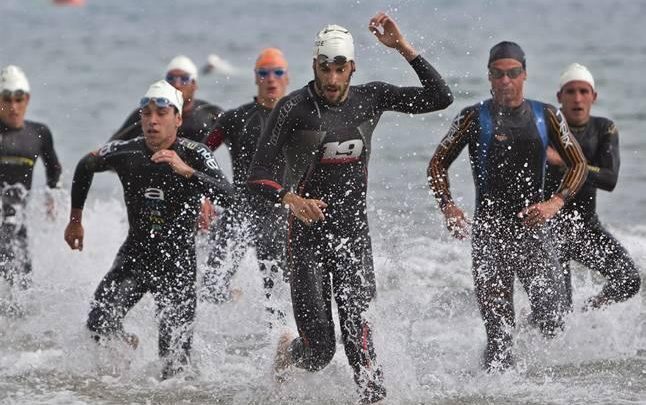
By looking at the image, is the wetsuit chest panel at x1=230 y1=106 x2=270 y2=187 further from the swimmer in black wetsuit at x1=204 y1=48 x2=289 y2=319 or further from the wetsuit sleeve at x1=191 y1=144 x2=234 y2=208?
the wetsuit sleeve at x1=191 y1=144 x2=234 y2=208

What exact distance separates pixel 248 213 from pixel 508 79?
2.75m

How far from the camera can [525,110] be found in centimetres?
832

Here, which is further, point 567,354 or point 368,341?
point 567,354

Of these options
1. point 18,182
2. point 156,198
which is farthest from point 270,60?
point 156,198

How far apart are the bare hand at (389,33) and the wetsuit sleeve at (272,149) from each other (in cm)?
60

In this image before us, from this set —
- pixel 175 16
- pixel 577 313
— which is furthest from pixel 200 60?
pixel 577 313

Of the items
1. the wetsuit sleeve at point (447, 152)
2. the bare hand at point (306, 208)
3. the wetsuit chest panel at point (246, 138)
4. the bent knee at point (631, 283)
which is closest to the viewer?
the bare hand at point (306, 208)

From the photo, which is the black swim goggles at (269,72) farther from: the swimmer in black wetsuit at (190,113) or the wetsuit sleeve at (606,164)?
the wetsuit sleeve at (606,164)

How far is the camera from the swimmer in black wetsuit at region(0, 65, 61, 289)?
11336 millimetres

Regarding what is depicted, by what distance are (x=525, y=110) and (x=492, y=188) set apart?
0.56 metres

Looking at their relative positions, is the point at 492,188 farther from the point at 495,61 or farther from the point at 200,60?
the point at 200,60

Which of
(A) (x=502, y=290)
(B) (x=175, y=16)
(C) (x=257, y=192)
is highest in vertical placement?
(B) (x=175, y=16)

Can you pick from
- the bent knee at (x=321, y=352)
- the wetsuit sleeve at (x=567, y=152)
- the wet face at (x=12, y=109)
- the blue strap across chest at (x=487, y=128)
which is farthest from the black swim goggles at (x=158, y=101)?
the wet face at (x=12, y=109)

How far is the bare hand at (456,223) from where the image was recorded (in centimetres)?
815
